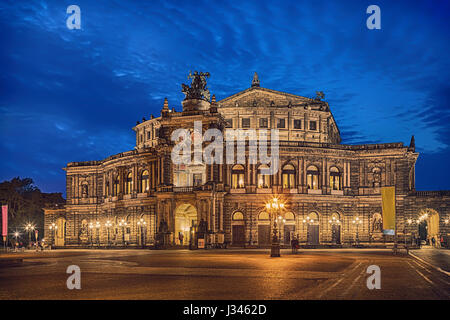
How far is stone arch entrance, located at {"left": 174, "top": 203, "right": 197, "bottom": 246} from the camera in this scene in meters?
75.3

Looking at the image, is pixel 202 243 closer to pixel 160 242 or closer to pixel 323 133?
pixel 160 242

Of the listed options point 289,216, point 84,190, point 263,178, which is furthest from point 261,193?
point 84,190

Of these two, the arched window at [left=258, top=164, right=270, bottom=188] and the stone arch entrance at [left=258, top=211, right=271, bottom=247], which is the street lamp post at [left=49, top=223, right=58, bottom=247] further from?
the arched window at [left=258, top=164, right=270, bottom=188]

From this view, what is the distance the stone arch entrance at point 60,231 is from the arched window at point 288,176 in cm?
4723

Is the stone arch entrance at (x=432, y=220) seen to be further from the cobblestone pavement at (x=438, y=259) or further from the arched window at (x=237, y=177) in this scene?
the arched window at (x=237, y=177)

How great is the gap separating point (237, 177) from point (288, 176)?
7762 millimetres

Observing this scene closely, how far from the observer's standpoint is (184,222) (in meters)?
79.4

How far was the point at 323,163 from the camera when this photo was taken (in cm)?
7919

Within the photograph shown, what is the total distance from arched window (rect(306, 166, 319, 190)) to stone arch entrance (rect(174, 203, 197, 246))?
17.9 metres

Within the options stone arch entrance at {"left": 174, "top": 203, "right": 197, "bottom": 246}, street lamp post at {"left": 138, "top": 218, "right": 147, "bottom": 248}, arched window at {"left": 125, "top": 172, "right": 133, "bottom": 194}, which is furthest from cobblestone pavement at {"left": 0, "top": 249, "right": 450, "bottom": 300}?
arched window at {"left": 125, "top": 172, "right": 133, "bottom": 194}

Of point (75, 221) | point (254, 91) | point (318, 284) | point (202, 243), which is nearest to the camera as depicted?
point (318, 284)
